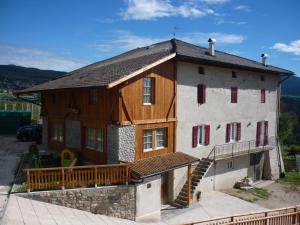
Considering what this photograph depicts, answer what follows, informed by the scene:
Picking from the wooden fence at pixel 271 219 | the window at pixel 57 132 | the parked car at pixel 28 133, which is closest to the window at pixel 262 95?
the wooden fence at pixel 271 219

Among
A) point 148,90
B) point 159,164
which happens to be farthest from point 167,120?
point 159,164

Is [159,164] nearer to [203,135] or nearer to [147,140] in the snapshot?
[147,140]

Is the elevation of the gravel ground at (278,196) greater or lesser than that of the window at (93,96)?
lesser

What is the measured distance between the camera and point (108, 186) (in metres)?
14.8

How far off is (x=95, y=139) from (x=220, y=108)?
33.1ft

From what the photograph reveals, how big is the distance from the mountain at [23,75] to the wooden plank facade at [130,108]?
7817 cm

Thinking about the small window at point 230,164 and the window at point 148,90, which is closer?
the window at point 148,90

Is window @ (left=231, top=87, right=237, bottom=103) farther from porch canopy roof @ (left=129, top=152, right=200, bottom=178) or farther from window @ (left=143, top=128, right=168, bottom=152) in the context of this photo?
window @ (left=143, top=128, right=168, bottom=152)

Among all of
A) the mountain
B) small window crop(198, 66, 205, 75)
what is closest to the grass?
small window crop(198, 66, 205, 75)

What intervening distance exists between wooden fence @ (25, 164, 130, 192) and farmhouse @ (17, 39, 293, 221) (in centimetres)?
82

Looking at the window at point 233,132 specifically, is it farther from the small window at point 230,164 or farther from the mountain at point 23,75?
the mountain at point 23,75

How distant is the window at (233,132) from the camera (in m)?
23.9

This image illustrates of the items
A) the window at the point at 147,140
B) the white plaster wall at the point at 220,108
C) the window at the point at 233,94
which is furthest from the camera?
the window at the point at 233,94

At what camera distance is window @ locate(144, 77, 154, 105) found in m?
17.5
